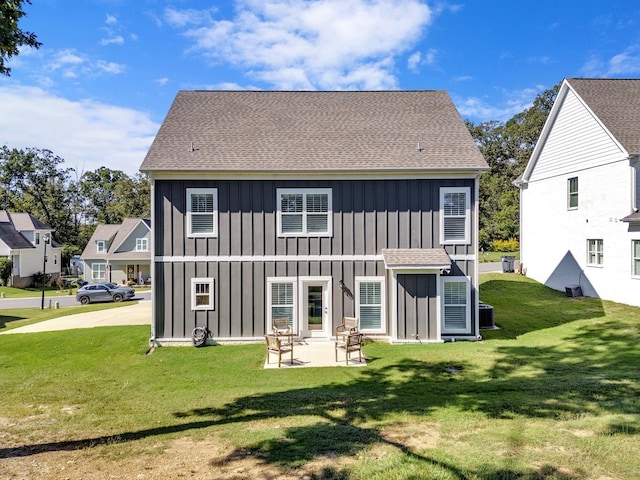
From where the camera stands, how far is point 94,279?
38906 millimetres

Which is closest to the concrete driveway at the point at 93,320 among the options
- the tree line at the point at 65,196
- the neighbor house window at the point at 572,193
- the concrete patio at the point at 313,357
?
the concrete patio at the point at 313,357

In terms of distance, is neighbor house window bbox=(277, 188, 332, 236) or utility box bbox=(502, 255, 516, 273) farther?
utility box bbox=(502, 255, 516, 273)

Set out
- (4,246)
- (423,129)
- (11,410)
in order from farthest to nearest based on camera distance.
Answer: (4,246) < (423,129) < (11,410)

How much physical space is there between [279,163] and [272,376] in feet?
22.2

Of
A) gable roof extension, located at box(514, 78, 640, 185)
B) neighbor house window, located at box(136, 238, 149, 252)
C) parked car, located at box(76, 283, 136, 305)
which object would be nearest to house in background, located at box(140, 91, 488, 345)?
gable roof extension, located at box(514, 78, 640, 185)

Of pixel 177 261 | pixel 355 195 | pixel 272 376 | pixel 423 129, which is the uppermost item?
pixel 423 129

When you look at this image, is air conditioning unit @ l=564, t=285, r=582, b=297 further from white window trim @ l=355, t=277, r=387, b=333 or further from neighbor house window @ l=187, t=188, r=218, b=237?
neighbor house window @ l=187, t=188, r=218, b=237

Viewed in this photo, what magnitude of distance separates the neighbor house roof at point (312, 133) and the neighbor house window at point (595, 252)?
8276mm

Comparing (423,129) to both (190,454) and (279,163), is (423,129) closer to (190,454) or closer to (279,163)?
(279,163)

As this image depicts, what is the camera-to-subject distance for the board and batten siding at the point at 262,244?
41.7 ft

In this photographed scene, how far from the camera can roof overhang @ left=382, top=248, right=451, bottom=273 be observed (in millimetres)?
12078

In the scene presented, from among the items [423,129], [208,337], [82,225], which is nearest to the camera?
[208,337]

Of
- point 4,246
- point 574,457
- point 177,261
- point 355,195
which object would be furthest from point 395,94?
point 4,246

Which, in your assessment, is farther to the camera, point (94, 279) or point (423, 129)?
point (94, 279)
